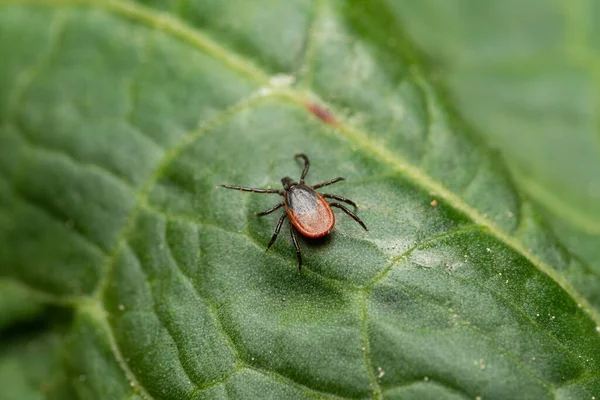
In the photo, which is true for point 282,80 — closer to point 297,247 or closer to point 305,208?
point 305,208

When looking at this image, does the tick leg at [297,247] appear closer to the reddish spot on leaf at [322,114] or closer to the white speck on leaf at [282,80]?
the reddish spot on leaf at [322,114]

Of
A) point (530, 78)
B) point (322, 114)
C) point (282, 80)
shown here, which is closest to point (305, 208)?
point (322, 114)

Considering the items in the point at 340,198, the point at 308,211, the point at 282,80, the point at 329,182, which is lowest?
the point at 308,211

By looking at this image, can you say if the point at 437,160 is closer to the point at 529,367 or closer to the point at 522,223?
the point at 522,223

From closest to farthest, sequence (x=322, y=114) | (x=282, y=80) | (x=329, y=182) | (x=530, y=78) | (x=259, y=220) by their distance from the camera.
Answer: (x=259, y=220) → (x=329, y=182) → (x=322, y=114) → (x=282, y=80) → (x=530, y=78)

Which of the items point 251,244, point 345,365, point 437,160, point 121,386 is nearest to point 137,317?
point 121,386

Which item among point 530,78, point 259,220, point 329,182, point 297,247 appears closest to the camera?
point 297,247

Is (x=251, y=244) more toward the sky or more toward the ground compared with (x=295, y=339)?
more toward the sky
